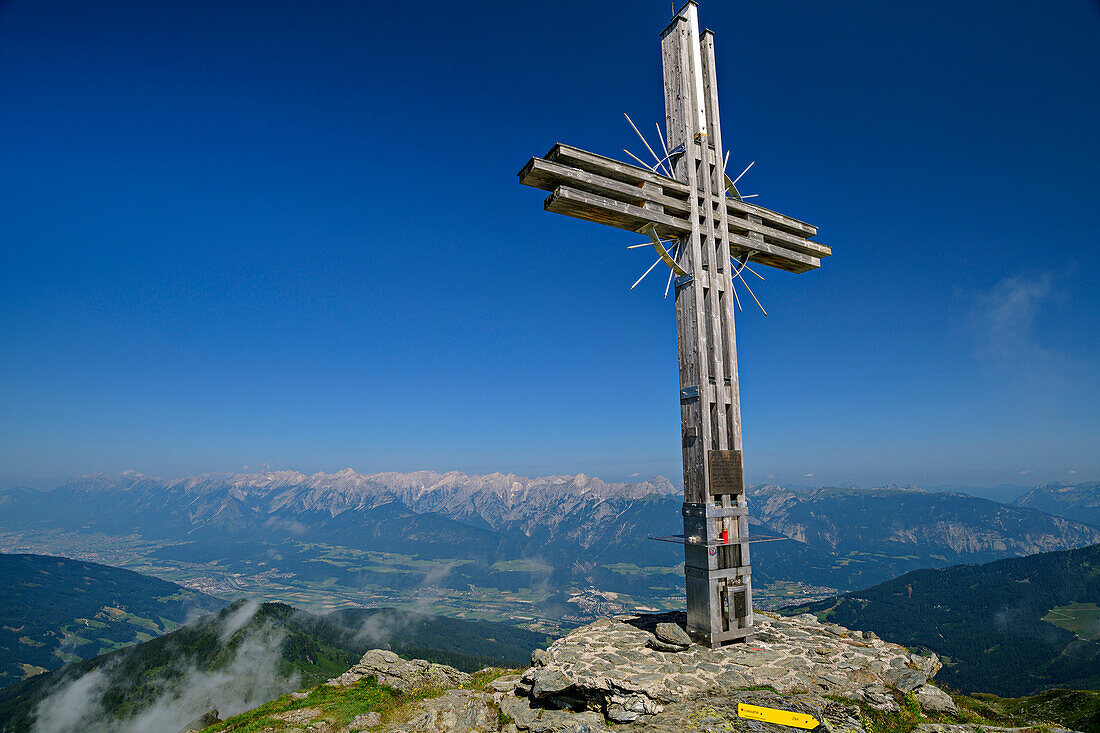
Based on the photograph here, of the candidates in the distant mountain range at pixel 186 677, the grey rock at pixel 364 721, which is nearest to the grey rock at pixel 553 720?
the grey rock at pixel 364 721

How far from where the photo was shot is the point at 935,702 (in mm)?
10047

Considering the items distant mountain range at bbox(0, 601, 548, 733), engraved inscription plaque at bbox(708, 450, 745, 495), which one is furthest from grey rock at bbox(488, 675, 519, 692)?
distant mountain range at bbox(0, 601, 548, 733)

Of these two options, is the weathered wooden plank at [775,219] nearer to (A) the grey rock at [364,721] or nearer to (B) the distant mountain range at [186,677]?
(A) the grey rock at [364,721]

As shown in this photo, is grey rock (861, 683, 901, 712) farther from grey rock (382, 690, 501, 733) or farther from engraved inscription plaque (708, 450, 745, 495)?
grey rock (382, 690, 501, 733)

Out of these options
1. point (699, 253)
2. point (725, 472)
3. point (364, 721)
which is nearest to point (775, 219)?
point (699, 253)

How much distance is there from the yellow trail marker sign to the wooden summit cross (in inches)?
108

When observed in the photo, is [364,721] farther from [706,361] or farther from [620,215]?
[620,215]

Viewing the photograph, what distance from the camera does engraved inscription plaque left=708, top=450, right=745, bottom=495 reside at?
1235 centimetres

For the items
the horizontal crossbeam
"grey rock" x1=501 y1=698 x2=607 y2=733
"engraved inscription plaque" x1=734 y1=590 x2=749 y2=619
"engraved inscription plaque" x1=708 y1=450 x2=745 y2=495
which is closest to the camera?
"grey rock" x1=501 y1=698 x2=607 y2=733

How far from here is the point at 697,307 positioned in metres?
12.8

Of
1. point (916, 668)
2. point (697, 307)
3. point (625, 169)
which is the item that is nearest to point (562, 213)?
point (625, 169)

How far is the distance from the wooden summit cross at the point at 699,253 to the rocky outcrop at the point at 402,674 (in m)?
10.5

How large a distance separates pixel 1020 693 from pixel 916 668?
222 meters

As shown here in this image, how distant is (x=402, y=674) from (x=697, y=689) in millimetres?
13402
